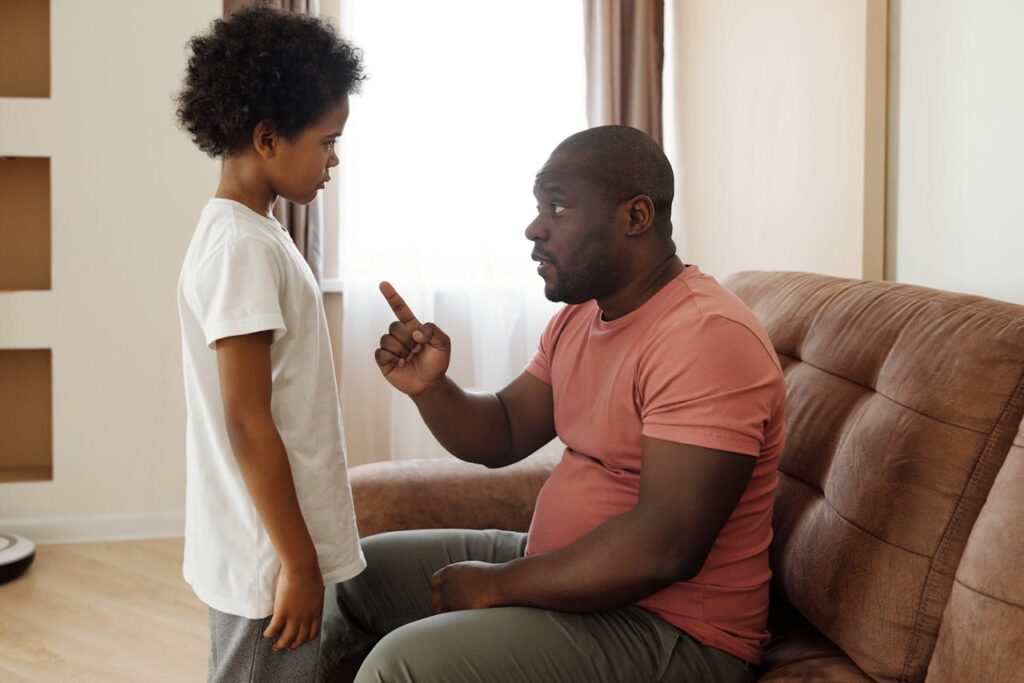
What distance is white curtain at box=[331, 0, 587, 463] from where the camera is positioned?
3525mm

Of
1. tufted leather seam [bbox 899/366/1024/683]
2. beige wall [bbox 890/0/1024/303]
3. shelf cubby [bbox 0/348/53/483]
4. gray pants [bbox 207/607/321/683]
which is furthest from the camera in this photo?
shelf cubby [bbox 0/348/53/483]

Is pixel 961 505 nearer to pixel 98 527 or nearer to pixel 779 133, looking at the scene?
pixel 779 133

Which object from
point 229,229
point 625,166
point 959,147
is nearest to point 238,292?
point 229,229

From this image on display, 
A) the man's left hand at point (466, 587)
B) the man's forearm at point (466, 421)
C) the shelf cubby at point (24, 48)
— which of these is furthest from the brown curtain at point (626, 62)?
the man's left hand at point (466, 587)

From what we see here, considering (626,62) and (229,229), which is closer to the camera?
(229,229)

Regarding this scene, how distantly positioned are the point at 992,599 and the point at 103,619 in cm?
219

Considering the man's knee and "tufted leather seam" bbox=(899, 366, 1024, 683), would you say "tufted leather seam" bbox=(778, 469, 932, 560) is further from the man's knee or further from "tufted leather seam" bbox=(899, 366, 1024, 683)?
the man's knee

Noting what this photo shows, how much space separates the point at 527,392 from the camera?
1674 mm

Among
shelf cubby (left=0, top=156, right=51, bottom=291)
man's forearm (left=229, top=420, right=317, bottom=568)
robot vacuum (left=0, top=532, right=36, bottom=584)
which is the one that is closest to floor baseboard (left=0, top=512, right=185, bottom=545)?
robot vacuum (left=0, top=532, right=36, bottom=584)

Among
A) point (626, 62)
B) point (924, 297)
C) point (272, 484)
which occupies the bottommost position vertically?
point (272, 484)

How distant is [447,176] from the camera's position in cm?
358

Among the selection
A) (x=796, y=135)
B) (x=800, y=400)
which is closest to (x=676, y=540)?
(x=800, y=400)

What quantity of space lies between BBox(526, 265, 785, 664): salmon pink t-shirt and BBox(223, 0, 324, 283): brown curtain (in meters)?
2.09

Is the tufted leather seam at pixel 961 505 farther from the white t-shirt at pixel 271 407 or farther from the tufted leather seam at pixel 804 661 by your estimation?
the white t-shirt at pixel 271 407
